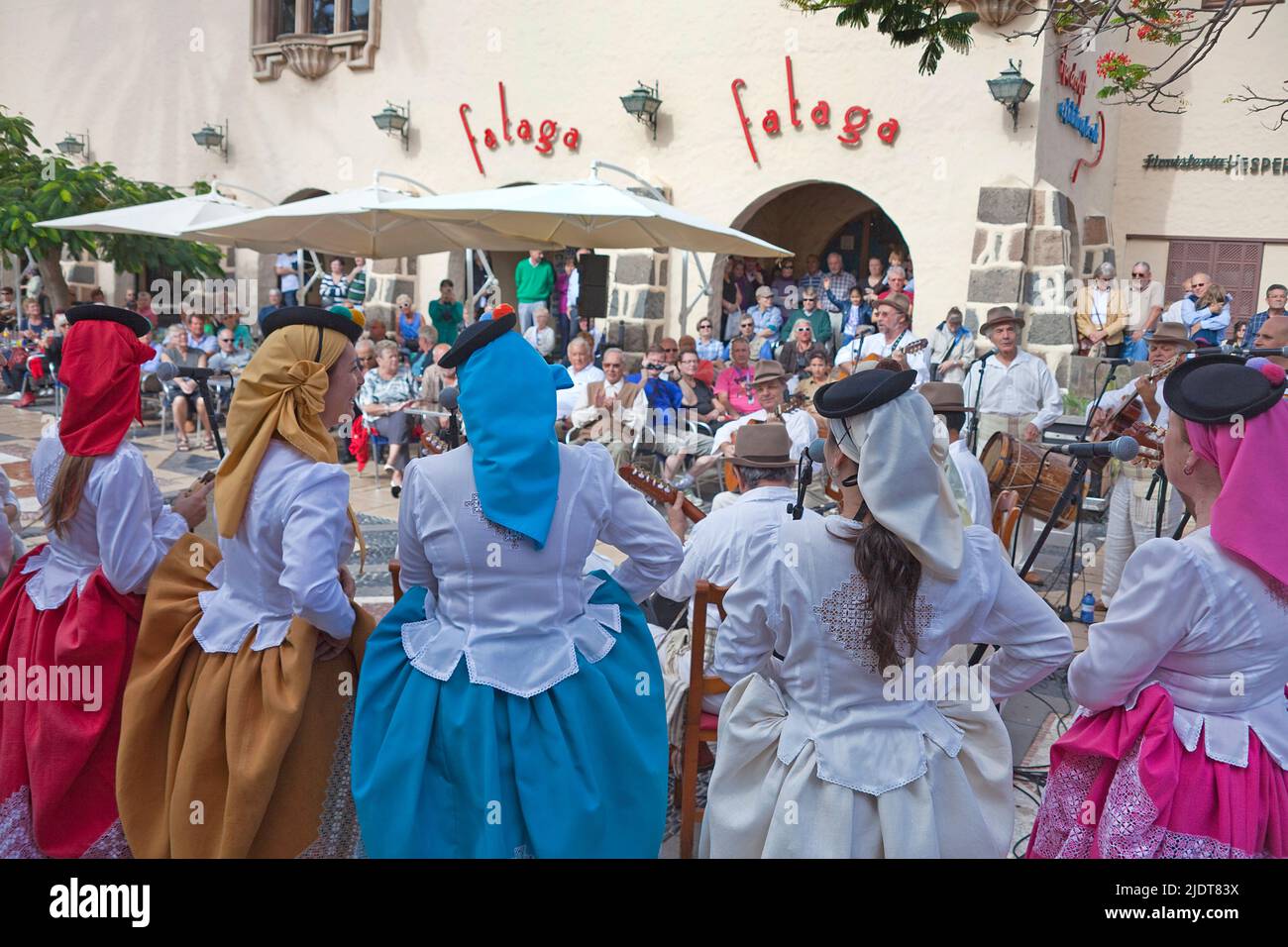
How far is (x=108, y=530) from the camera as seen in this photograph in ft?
10.2

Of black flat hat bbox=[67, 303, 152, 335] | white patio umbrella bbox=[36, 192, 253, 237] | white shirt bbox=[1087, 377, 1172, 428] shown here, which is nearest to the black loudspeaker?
white patio umbrella bbox=[36, 192, 253, 237]

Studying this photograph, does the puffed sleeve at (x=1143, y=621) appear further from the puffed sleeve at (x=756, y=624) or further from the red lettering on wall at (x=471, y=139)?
the red lettering on wall at (x=471, y=139)

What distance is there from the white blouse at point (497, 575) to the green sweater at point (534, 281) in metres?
11.5

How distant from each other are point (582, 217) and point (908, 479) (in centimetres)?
761

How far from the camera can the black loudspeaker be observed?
1700 cm

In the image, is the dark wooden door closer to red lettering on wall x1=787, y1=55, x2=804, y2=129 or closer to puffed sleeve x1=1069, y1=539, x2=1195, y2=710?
red lettering on wall x1=787, y1=55, x2=804, y2=129

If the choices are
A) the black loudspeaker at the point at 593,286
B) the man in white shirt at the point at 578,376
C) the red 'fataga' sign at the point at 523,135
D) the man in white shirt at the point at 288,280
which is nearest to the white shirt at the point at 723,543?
the man in white shirt at the point at 578,376

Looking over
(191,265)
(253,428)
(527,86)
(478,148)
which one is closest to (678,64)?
(527,86)

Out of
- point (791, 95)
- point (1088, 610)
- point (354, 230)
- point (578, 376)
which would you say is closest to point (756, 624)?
point (1088, 610)

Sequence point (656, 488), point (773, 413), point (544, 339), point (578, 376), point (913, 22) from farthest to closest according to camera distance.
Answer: point (544, 339) → point (578, 376) → point (773, 413) → point (913, 22) → point (656, 488)

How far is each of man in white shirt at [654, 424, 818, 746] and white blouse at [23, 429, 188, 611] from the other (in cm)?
163

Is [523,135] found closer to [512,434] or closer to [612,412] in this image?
[612,412]

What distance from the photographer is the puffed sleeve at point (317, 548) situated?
2.66 metres
